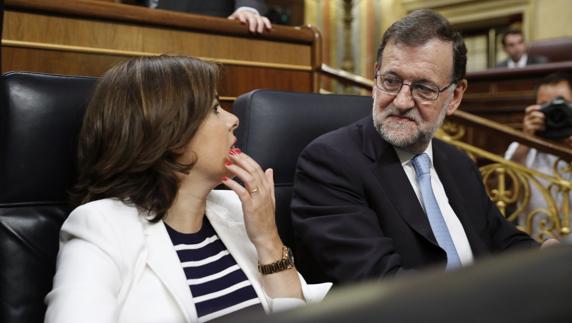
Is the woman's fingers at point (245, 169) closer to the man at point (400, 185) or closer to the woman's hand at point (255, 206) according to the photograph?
the woman's hand at point (255, 206)

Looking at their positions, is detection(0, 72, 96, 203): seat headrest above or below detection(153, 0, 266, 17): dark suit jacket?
below

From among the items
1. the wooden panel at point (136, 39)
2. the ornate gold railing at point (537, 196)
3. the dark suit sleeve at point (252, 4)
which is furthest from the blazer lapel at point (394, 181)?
the ornate gold railing at point (537, 196)

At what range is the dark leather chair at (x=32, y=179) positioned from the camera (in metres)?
1.06

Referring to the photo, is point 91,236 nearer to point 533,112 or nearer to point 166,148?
point 166,148

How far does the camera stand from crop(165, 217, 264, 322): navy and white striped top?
3.28 ft

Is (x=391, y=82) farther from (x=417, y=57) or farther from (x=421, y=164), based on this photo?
(x=421, y=164)

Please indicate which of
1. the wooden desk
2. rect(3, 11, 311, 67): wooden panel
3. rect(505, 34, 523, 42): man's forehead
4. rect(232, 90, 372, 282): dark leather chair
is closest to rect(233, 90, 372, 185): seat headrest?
rect(232, 90, 372, 282): dark leather chair

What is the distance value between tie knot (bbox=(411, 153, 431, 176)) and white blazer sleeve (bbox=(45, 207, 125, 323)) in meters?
0.78

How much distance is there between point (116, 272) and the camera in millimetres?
906

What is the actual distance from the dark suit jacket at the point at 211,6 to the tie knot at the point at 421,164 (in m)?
0.91

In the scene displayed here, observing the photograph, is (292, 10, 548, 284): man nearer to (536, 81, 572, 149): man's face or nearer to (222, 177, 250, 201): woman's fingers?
(222, 177, 250, 201): woman's fingers

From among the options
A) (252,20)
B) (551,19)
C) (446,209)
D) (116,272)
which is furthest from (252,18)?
(551,19)

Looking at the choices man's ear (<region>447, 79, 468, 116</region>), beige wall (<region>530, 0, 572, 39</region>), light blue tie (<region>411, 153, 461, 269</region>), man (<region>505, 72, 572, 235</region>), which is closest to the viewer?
light blue tie (<region>411, 153, 461, 269</region>)

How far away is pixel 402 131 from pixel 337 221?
0.28 meters
